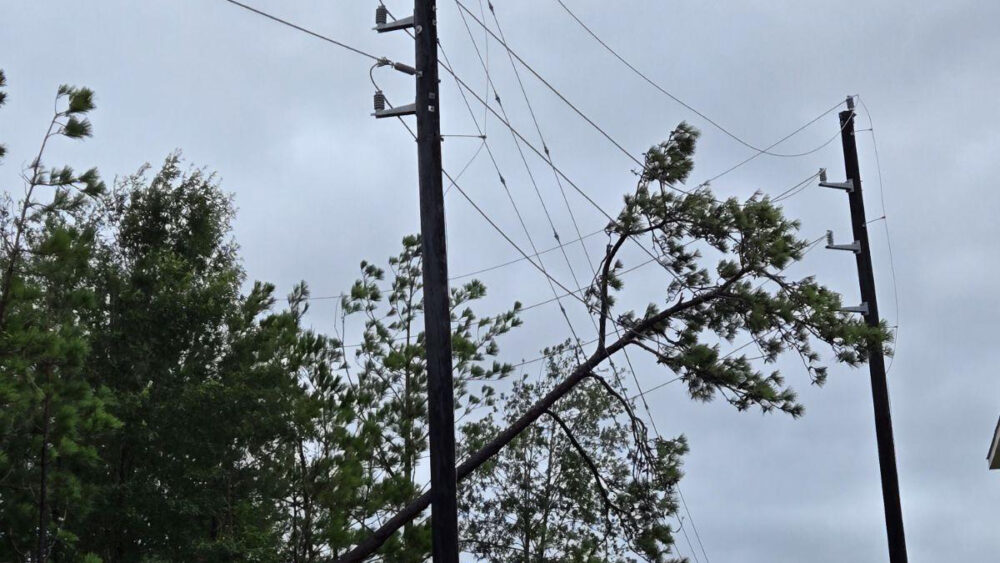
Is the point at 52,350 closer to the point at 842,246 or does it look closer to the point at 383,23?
the point at 383,23

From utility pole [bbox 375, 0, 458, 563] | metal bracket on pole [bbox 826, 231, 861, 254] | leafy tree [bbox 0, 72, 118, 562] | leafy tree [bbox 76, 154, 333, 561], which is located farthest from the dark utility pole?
leafy tree [bbox 76, 154, 333, 561]

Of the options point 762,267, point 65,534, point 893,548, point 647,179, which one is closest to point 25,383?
point 65,534

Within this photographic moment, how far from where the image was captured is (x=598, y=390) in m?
27.3

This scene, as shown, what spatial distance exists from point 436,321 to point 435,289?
0.29 m

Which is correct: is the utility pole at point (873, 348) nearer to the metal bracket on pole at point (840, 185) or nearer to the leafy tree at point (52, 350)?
the metal bracket on pole at point (840, 185)

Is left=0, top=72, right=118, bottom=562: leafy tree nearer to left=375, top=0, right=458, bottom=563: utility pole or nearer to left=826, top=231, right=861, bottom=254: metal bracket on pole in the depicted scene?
left=375, top=0, right=458, bottom=563: utility pole

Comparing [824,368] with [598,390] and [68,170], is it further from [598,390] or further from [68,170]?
[598,390]

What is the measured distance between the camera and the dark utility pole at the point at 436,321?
1047 cm

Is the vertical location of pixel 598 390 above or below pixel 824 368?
above

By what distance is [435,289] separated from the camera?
10781 millimetres

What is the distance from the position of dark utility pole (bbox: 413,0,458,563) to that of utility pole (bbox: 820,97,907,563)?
619 centimetres

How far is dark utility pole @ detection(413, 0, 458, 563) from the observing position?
10469mm

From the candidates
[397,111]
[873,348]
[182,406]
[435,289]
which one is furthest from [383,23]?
[182,406]

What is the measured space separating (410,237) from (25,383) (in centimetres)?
769
